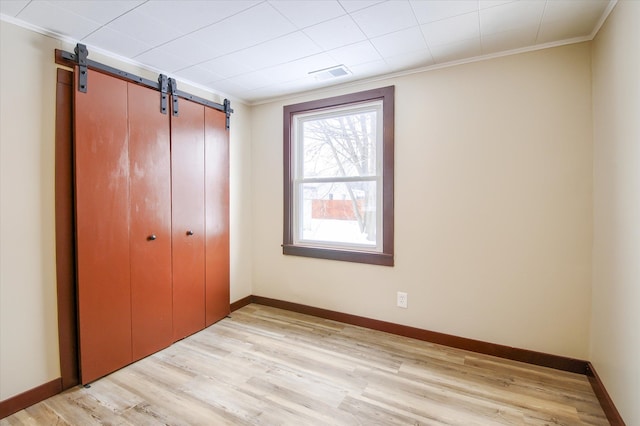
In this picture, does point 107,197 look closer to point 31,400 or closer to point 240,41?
point 31,400

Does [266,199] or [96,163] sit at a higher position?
[96,163]

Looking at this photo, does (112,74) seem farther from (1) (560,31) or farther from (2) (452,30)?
(1) (560,31)

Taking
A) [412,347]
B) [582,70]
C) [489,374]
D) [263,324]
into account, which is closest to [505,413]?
[489,374]

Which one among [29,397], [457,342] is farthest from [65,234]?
[457,342]

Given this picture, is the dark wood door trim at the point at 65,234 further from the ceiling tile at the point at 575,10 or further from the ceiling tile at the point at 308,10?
the ceiling tile at the point at 575,10

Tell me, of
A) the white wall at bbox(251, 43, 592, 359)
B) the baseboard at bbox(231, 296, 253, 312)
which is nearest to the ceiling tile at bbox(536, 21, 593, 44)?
the white wall at bbox(251, 43, 592, 359)

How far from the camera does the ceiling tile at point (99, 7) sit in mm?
1758

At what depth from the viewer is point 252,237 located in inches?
151

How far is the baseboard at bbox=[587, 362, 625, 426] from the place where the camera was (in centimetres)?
170

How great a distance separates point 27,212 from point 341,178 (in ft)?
8.17

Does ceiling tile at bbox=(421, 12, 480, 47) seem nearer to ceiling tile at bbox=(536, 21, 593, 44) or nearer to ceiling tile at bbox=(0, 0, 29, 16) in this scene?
ceiling tile at bbox=(536, 21, 593, 44)

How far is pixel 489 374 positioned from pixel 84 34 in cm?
375

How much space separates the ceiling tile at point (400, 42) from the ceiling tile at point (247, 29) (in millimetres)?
666

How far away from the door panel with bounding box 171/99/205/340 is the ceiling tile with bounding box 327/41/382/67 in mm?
1455
